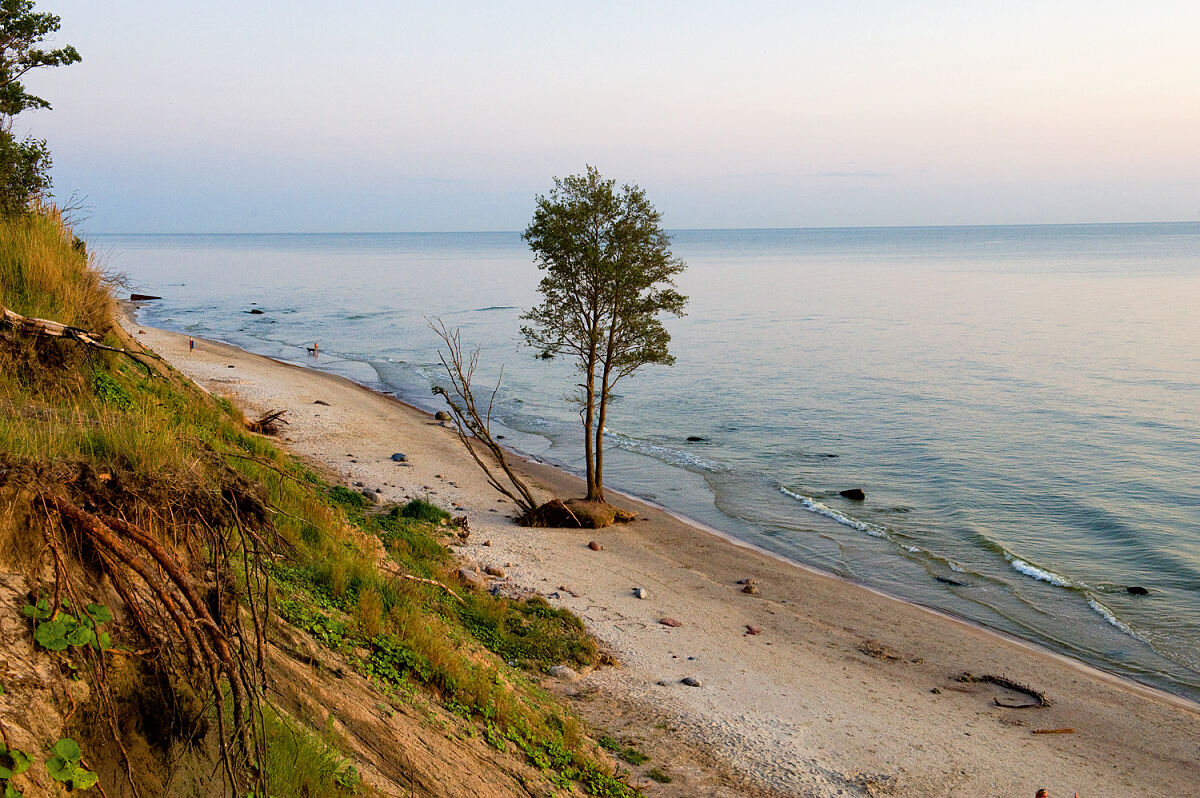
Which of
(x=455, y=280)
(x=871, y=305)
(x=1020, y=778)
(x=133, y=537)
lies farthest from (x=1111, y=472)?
(x=455, y=280)

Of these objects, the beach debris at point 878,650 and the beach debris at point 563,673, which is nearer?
the beach debris at point 563,673

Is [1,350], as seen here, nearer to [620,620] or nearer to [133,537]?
[133,537]

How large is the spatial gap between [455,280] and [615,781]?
11336 centimetres

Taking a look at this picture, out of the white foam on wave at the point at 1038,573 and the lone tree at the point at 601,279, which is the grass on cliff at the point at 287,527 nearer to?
the lone tree at the point at 601,279

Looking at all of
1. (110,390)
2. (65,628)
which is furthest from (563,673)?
(65,628)

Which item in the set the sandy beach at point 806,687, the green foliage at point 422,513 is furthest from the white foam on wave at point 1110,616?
the green foliage at point 422,513

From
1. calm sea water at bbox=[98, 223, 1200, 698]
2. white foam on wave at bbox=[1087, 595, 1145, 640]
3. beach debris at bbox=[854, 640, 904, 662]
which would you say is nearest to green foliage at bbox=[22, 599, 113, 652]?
beach debris at bbox=[854, 640, 904, 662]

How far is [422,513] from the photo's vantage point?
16688mm

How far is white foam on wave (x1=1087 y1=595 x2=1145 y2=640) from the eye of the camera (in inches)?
619

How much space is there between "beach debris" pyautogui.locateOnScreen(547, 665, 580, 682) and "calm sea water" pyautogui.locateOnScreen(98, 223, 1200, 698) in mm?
9472

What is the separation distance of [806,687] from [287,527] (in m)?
7.88

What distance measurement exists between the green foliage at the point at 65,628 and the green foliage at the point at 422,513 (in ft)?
40.0

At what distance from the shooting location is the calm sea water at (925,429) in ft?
59.5

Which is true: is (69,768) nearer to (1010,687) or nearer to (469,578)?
(469,578)
